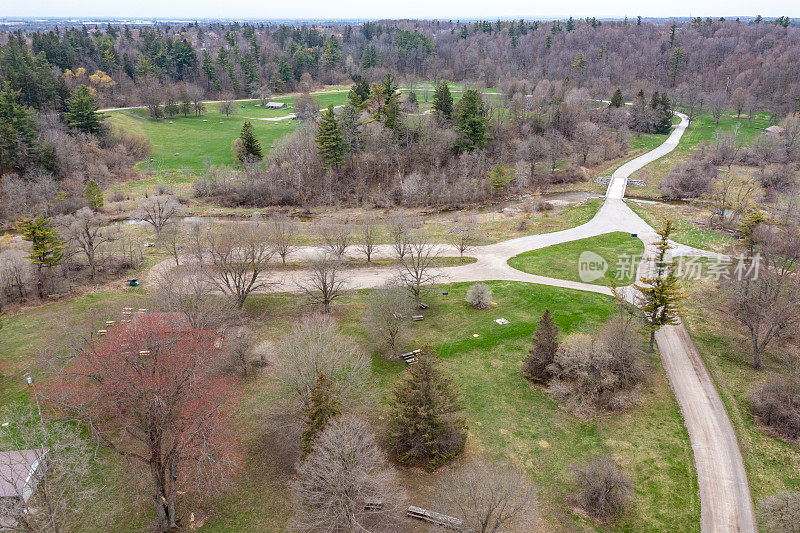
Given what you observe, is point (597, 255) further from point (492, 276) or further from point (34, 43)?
point (34, 43)

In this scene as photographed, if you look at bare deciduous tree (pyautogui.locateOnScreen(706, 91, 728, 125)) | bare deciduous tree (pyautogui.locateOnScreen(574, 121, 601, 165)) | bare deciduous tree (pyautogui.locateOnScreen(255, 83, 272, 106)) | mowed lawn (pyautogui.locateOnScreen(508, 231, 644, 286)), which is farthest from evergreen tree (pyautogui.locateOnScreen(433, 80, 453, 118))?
bare deciduous tree (pyautogui.locateOnScreen(706, 91, 728, 125))

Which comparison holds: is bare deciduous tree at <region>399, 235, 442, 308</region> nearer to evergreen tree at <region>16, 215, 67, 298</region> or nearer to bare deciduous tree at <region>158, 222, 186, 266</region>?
bare deciduous tree at <region>158, 222, 186, 266</region>

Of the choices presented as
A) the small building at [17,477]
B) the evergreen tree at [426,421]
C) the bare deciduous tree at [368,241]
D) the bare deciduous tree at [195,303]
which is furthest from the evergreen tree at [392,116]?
the small building at [17,477]

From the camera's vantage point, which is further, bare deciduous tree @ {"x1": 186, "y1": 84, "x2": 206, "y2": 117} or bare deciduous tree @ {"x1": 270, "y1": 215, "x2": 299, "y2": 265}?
bare deciduous tree @ {"x1": 186, "y1": 84, "x2": 206, "y2": 117}

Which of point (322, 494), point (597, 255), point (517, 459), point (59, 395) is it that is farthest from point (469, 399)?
point (597, 255)

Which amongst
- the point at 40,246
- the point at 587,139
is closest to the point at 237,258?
the point at 40,246

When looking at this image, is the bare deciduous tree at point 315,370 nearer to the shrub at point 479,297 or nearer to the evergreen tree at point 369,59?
the shrub at point 479,297
